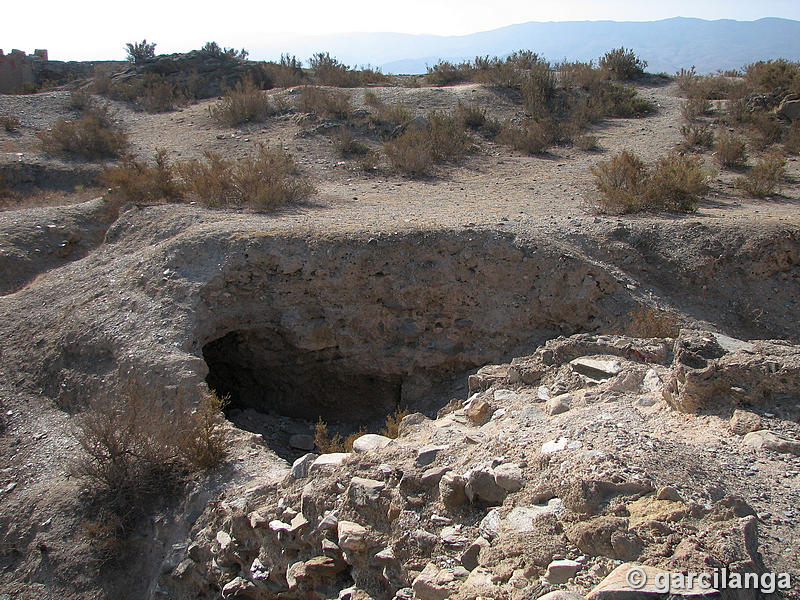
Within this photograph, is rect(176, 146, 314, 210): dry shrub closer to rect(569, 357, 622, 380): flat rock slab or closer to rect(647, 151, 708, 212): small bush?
rect(647, 151, 708, 212): small bush

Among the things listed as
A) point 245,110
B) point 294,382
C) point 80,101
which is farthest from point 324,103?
point 294,382

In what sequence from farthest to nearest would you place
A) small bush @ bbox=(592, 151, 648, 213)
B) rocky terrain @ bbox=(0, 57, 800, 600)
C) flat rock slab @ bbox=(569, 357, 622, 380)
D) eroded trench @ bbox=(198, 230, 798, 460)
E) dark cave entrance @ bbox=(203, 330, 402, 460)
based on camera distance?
small bush @ bbox=(592, 151, 648, 213)
dark cave entrance @ bbox=(203, 330, 402, 460)
eroded trench @ bbox=(198, 230, 798, 460)
flat rock slab @ bbox=(569, 357, 622, 380)
rocky terrain @ bbox=(0, 57, 800, 600)

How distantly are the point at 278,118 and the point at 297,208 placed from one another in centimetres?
781

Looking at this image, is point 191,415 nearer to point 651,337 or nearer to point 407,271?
point 407,271

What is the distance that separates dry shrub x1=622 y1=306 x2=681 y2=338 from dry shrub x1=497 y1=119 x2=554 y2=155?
799 centimetres

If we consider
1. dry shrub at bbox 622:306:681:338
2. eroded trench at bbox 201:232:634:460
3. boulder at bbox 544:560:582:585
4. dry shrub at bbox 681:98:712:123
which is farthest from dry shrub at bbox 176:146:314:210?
dry shrub at bbox 681:98:712:123

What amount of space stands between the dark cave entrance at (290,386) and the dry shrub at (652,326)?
110 inches

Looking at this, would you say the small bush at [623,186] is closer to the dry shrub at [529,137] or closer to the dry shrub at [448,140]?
the dry shrub at [529,137]

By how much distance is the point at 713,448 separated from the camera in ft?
10.9

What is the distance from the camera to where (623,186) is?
355 inches

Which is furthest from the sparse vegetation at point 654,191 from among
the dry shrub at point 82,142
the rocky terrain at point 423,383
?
the dry shrub at point 82,142

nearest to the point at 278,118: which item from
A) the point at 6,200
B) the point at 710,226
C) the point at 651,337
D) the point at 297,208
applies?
the point at 6,200

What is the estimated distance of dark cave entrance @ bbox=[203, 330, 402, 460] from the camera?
7.35 meters

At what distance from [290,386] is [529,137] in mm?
8572
